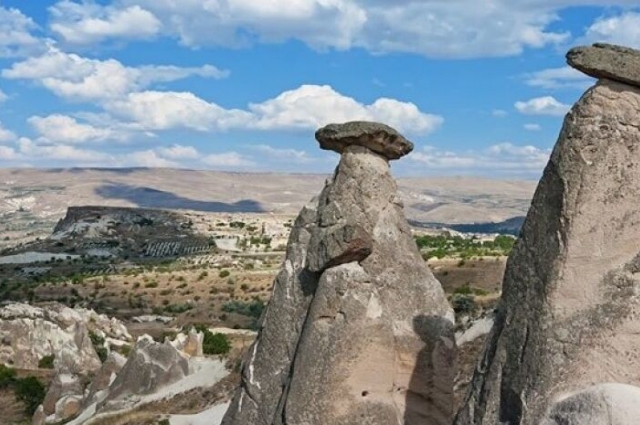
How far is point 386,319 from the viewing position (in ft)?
29.1

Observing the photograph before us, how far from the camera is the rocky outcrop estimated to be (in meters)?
32.4

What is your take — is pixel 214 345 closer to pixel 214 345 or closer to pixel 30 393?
pixel 214 345

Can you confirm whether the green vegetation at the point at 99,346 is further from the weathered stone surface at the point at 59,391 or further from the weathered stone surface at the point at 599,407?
the weathered stone surface at the point at 599,407

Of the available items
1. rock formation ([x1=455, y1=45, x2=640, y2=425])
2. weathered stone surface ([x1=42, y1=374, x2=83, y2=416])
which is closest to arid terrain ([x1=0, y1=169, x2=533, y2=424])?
weathered stone surface ([x1=42, y1=374, x2=83, y2=416])

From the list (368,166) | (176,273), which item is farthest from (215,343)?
(176,273)

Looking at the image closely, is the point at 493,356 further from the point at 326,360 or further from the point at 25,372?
the point at 25,372

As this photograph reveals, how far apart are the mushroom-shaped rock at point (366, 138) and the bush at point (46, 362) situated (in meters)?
28.3

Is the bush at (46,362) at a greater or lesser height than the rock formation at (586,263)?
lesser

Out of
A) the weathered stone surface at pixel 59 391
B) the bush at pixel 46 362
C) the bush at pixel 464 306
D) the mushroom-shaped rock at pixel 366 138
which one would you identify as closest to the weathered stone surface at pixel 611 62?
the mushroom-shaped rock at pixel 366 138

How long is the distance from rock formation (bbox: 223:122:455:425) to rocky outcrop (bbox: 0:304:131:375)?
63.4ft

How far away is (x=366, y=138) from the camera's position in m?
9.61

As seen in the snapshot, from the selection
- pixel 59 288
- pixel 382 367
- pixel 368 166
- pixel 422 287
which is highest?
pixel 368 166

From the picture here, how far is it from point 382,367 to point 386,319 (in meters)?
0.43

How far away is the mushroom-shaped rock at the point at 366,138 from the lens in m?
9.58
